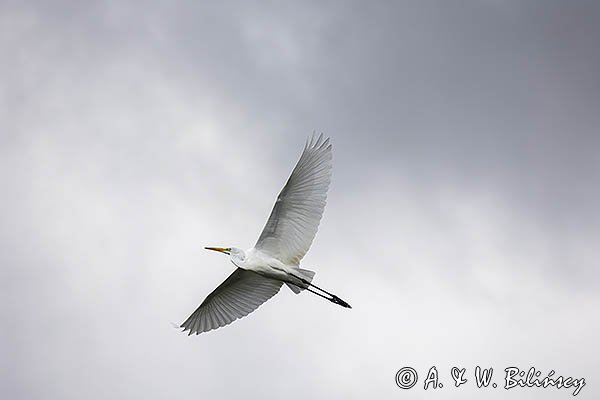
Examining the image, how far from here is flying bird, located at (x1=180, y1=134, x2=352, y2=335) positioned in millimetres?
21516

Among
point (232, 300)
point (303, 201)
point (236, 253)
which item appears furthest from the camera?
point (232, 300)

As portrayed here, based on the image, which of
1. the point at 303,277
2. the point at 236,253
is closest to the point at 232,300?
the point at 236,253

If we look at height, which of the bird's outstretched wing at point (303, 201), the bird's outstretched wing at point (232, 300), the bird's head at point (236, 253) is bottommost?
the bird's outstretched wing at point (232, 300)

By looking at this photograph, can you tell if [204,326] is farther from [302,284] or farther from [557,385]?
[557,385]

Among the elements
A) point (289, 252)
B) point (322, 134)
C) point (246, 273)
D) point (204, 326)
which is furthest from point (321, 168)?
point (204, 326)

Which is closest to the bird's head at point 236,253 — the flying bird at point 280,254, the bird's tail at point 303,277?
the flying bird at point 280,254

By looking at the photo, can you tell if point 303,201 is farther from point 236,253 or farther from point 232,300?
point 232,300

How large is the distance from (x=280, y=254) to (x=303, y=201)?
1705mm

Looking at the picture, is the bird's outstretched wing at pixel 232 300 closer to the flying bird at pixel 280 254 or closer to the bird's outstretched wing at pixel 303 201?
the flying bird at pixel 280 254

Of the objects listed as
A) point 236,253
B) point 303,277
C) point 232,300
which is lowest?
point 232,300

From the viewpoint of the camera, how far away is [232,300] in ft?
79.3

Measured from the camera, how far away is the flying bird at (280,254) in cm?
2152

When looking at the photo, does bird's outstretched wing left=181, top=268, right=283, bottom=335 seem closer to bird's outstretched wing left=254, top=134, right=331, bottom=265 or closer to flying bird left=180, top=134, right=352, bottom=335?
flying bird left=180, top=134, right=352, bottom=335

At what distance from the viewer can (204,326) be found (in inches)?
961
